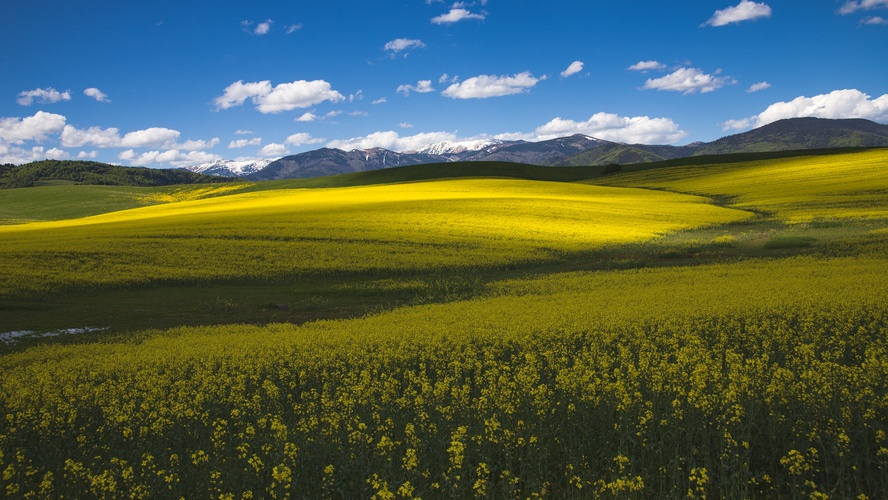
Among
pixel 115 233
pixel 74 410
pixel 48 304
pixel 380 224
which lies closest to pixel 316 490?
pixel 74 410

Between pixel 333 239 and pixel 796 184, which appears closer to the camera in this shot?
pixel 333 239

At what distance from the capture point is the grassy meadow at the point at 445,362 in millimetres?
7527

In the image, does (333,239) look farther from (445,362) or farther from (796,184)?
(796,184)

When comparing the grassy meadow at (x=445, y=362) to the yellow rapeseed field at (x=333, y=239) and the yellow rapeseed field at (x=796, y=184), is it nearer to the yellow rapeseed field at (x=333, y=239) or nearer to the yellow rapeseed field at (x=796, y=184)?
→ the yellow rapeseed field at (x=333, y=239)

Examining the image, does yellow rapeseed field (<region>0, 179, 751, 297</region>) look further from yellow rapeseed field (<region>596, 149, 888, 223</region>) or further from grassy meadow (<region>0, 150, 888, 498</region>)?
yellow rapeseed field (<region>596, 149, 888, 223</region>)

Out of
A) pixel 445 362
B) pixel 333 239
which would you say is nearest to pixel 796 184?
pixel 333 239

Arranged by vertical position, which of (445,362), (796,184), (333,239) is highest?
(796,184)

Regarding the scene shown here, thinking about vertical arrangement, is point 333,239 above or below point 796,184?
below

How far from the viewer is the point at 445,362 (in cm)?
1301

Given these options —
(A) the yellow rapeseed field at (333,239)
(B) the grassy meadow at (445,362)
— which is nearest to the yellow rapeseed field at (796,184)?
(A) the yellow rapeseed field at (333,239)

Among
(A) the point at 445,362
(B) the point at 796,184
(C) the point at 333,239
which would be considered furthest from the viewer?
(B) the point at 796,184

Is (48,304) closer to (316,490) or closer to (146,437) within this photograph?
(146,437)

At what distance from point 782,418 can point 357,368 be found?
28.1ft

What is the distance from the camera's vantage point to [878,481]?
23.6 feet
